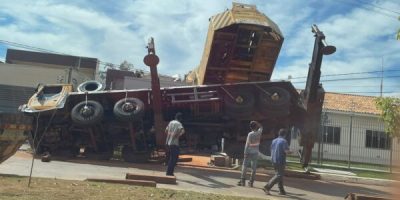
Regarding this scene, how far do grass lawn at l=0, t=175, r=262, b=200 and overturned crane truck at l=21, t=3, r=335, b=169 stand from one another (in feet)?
19.4

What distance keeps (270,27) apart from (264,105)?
228cm

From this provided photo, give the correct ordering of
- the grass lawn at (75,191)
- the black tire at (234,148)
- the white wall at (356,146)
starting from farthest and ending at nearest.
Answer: the white wall at (356,146) < the black tire at (234,148) < the grass lawn at (75,191)

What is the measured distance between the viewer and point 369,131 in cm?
3028

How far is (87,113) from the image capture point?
16.1 meters

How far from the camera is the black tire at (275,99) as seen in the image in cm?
1577

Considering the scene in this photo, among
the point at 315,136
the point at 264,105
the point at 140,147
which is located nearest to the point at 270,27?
the point at 264,105

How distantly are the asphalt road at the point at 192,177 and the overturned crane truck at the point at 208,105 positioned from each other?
1.02m

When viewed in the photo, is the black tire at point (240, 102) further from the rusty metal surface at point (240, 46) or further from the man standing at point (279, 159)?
the man standing at point (279, 159)

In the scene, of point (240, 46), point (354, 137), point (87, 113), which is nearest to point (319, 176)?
point (240, 46)

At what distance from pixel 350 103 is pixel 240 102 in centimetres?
2321

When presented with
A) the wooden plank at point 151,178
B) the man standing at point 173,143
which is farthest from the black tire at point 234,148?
the wooden plank at point 151,178

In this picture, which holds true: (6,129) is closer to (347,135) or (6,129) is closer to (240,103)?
(240,103)

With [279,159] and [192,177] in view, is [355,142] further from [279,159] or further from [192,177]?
[279,159]

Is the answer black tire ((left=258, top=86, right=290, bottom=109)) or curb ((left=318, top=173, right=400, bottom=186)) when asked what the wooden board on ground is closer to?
curb ((left=318, top=173, right=400, bottom=186))
